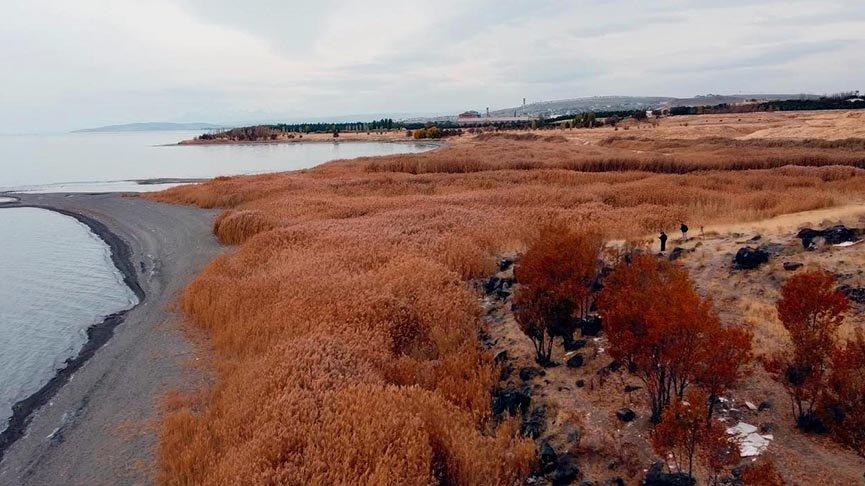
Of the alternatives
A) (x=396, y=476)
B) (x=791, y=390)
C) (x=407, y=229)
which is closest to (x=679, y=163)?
(x=407, y=229)

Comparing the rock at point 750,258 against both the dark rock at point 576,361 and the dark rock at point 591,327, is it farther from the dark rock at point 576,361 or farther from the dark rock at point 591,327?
the dark rock at point 576,361

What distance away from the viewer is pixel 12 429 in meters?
9.55

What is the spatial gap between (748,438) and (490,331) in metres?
5.52

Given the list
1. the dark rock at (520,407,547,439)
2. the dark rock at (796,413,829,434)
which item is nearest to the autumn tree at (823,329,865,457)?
the dark rock at (796,413,829,434)

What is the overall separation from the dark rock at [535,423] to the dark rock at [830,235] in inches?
284

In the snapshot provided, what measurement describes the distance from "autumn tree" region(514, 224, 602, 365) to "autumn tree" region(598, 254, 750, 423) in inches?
52.4

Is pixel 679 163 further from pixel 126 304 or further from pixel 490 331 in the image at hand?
pixel 126 304

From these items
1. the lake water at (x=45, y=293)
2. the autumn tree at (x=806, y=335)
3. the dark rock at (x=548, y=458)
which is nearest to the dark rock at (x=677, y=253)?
the autumn tree at (x=806, y=335)

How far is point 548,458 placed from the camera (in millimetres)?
6902

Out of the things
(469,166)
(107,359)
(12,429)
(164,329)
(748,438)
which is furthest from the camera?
(469,166)

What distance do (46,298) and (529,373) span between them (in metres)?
16.6

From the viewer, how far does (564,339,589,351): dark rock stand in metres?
9.59

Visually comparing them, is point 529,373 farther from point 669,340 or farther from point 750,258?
point 750,258

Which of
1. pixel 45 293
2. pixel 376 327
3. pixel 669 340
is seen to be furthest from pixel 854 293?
pixel 45 293
